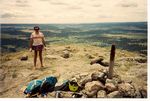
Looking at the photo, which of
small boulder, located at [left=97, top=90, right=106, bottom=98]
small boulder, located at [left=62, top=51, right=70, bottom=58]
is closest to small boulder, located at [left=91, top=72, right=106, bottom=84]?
small boulder, located at [left=97, top=90, right=106, bottom=98]

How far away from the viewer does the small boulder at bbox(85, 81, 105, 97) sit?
13.3 feet

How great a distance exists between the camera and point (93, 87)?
4047 millimetres

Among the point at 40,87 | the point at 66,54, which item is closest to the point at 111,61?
the point at 66,54

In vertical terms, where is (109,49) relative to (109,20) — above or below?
below

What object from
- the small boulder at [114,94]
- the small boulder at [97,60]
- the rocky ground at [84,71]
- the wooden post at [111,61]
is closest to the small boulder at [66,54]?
the rocky ground at [84,71]

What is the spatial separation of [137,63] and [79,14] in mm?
964

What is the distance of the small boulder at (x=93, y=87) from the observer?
4.04 m

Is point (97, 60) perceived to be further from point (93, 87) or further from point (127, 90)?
point (127, 90)

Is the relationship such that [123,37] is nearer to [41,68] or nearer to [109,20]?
[109,20]

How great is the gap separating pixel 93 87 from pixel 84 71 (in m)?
0.27

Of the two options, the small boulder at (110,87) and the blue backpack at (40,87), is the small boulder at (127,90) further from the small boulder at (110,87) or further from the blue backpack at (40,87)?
the blue backpack at (40,87)

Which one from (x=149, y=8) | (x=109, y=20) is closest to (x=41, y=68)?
(x=109, y=20)

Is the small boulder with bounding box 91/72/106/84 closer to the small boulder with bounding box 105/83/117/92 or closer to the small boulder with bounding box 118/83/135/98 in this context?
the small boulder with bounding box 105/83/117/92

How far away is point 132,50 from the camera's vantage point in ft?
13.9
